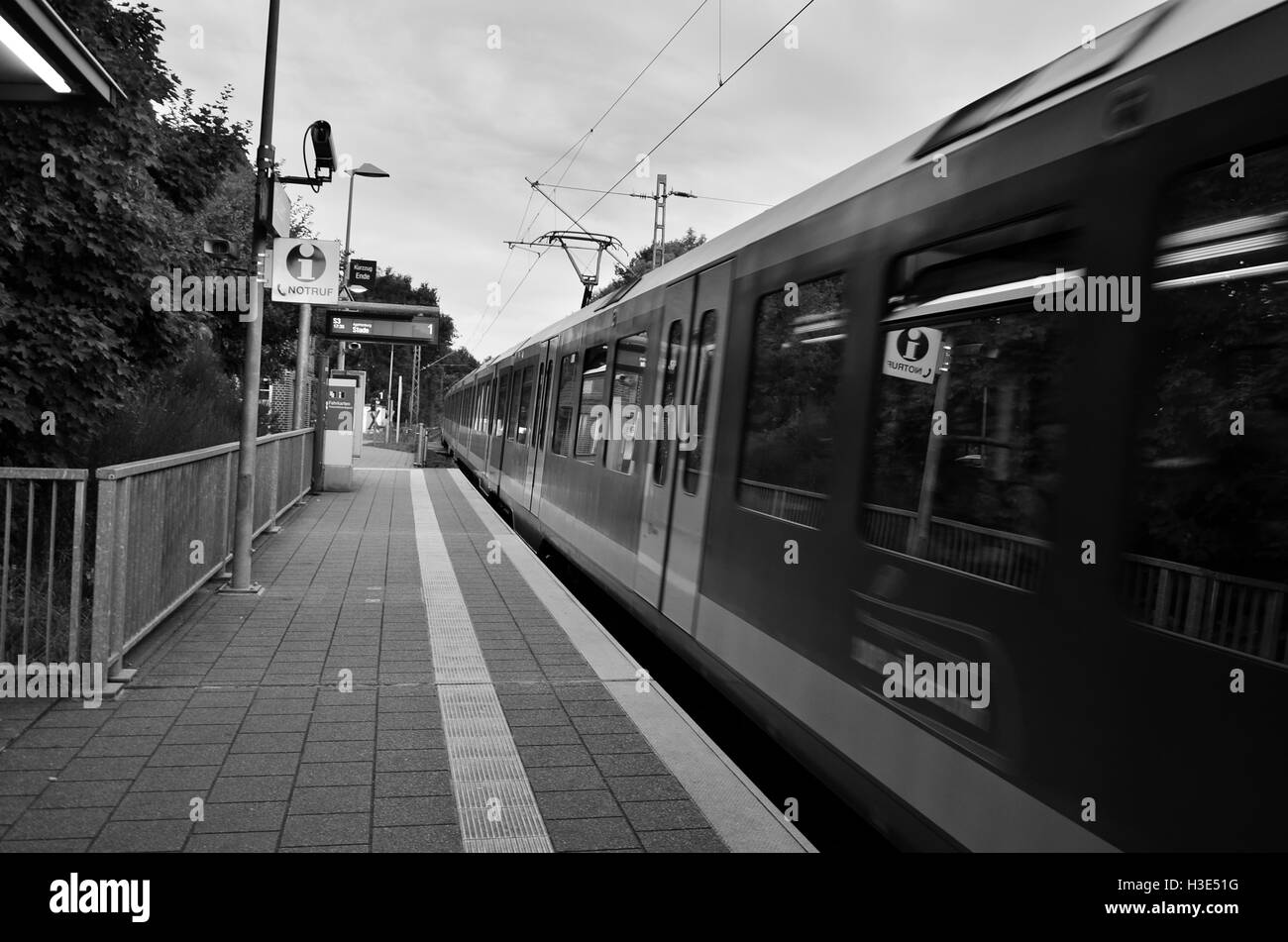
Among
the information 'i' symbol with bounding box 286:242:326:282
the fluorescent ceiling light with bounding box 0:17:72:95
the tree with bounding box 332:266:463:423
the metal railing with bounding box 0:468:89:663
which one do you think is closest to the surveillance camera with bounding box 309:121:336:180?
the information 'i' symbol with bounding box 286:242:326:282

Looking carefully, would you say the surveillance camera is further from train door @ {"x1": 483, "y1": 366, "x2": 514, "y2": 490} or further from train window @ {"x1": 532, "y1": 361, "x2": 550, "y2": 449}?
train door @ {"x1": 483, "y1": 366, "x2": 514, "y2": 490}

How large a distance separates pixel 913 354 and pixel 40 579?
6.05 m

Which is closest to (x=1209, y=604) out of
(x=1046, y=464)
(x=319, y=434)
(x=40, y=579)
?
(x=1046, y=464)

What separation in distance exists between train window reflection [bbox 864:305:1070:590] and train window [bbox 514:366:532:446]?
437 inches

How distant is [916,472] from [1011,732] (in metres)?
1.11

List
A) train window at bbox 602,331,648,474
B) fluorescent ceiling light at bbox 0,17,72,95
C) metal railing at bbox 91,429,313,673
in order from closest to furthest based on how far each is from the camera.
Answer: fluorescent ceiling light at bbox 0,17,72,95 < metal railing at bbox 91,429,313,673 < train window at bbox 602,331,648,474

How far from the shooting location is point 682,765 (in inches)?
176

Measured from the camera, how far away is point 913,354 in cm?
399

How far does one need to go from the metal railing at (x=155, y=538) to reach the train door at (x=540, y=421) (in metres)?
4.81

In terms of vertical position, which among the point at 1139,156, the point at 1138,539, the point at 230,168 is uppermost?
the point at 230,168

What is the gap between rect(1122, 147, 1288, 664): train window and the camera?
2.39m

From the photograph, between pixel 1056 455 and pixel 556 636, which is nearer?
pixel 1056 455
